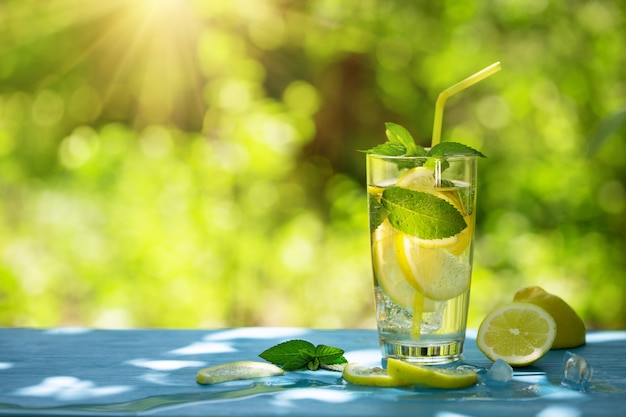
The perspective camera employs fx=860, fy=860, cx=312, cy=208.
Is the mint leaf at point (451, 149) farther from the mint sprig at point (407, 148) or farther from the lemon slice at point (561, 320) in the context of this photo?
the lemon slice at point (561, 320)

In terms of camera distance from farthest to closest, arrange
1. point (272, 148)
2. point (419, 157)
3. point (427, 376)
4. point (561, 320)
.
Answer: point (272, 148) < point (561, 320) < point (419, 157) < point (427, 376)

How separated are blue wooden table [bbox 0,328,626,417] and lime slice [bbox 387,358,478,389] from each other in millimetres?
11

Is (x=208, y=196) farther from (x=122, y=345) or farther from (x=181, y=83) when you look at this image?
(x=122, y=345)

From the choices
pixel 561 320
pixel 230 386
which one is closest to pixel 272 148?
pixel 561 320

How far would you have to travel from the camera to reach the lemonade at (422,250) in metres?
1.27

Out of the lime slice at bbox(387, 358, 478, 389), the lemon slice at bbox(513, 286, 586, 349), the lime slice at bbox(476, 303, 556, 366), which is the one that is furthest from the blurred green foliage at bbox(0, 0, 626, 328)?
the lime slice at bbox(387, 358, 478, 389)

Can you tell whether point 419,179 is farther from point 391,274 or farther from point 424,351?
point 424,351

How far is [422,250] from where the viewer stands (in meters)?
1.27

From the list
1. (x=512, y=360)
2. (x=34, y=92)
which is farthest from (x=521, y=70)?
(x=512, y=360)

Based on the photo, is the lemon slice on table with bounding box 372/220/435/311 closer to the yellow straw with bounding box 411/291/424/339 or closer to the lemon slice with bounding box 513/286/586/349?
the yellow straw with bounding box 411/291/424/339

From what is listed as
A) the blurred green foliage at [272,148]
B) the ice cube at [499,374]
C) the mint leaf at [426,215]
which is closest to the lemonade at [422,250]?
the mint leaf at [426,215]

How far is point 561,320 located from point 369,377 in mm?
446

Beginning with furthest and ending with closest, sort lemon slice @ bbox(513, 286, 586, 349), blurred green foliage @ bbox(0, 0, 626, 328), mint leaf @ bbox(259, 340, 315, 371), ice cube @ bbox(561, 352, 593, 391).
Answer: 1. blurred green foliage @ bbox(0, 0, 626, 328)
2. lemon slice @ bbox(513, 286, 586, 349)
3. mint leaf @ bbox(259, 340, 315, 371)
4. ice cube @ bbox(561, 352, 593, 391)

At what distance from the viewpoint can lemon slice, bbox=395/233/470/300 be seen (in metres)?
1.27
